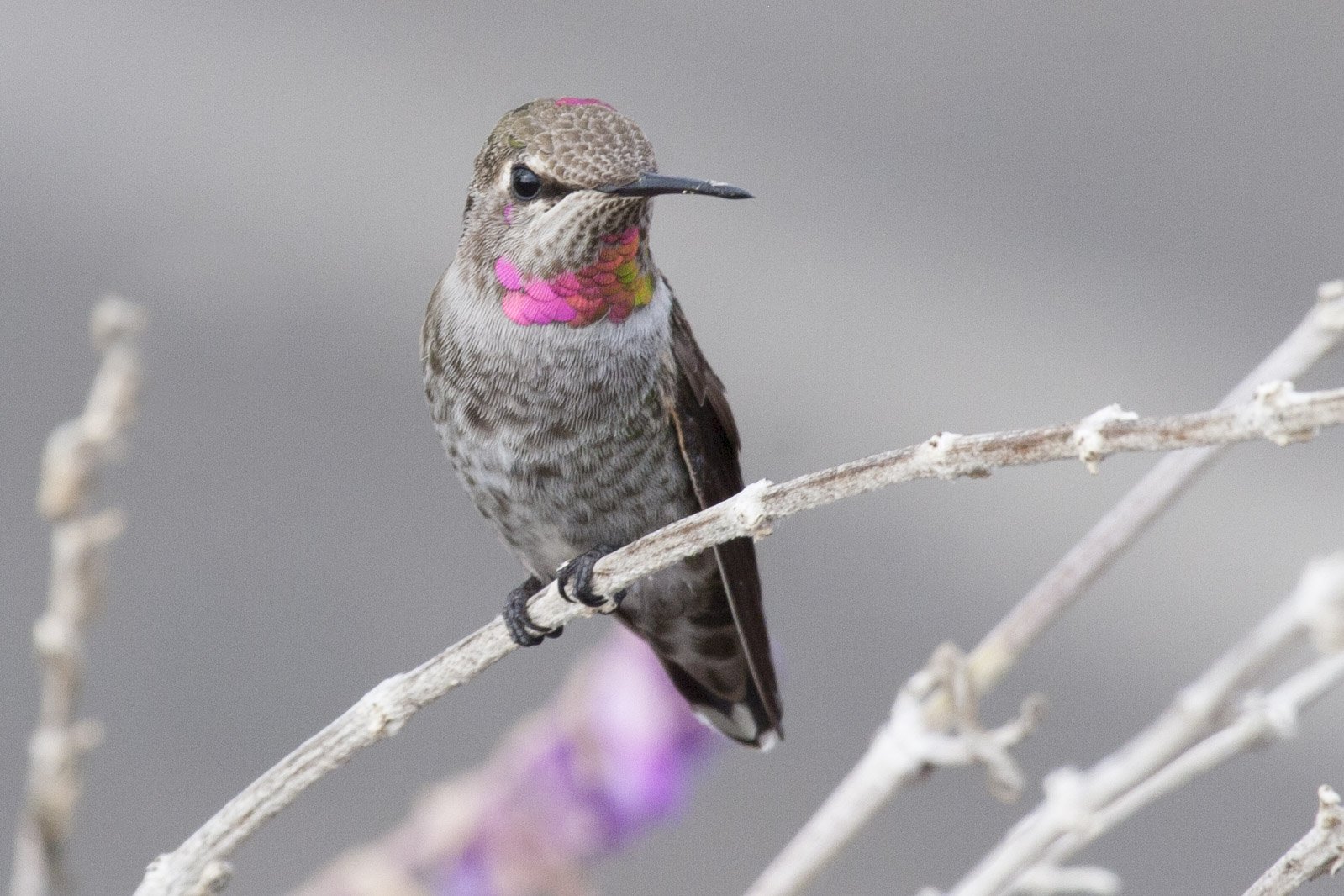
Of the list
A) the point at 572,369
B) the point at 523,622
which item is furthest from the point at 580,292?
the point at 523,622

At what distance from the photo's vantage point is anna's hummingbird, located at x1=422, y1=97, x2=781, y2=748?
1218 millimetres

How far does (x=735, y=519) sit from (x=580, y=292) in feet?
1.53

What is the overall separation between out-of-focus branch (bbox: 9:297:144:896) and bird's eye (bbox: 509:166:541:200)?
346mm

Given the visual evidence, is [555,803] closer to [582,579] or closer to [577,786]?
[577,786]

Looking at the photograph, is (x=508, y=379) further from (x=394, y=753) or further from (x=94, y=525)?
(x=394, y=753)

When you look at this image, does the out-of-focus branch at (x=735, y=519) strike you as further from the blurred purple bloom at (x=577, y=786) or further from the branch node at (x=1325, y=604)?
the branch node at (x=1325, y=604)

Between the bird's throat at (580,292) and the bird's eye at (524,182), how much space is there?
6cm

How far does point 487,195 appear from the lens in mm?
1327

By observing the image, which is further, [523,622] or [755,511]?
[523,622]

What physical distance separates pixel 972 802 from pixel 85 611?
8.74 ft

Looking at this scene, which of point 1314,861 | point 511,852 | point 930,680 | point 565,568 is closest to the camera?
point 1314,861

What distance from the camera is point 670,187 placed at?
3.62 feet

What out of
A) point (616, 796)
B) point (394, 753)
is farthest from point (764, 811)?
point (616, 796)

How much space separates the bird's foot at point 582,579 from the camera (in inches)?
49.3
